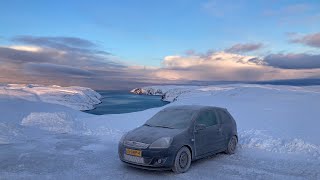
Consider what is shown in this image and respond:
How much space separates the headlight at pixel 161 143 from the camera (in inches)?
280

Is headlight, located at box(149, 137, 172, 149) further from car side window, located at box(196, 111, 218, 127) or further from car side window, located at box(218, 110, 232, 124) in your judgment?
car side window, located at box(218, 110, 232, 124)

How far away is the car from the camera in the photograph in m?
7.12

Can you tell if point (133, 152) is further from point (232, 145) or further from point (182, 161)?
point (232, 145)

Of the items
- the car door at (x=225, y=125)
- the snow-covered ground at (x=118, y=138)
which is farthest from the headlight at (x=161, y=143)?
the car door at (x=225, y=125)

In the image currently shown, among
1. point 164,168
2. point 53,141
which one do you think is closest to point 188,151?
point 164,168

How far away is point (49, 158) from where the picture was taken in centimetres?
889

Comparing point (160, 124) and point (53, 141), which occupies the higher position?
point (160, 124)

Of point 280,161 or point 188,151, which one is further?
point 280,161

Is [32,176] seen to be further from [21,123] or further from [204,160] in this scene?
[21,123]

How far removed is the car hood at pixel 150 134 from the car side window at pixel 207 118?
35.3 inches

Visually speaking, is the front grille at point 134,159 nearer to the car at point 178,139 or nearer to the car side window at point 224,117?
the car at point 178,139

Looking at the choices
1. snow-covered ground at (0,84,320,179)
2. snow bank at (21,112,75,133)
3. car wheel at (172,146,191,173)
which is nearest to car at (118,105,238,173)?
car wheel at (172,146,191,173)

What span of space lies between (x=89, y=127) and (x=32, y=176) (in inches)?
288

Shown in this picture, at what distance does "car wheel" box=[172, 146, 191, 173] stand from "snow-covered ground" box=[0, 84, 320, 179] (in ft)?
0.64
